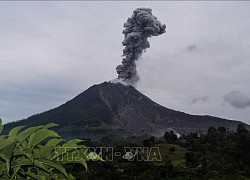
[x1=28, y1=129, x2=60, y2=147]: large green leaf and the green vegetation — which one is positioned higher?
[x1=28, y1=129, x2=60, y2=147]: large green leaf

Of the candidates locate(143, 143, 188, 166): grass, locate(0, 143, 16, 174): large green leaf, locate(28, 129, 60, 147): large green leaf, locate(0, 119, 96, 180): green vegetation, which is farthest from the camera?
locate(143, 143, 188, 166): grass

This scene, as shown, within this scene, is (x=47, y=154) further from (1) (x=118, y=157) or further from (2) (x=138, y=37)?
(2) (x=138, y=37)

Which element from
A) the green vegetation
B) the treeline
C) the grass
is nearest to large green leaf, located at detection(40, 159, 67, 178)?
the green vegetation

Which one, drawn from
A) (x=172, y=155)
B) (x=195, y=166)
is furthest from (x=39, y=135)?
(x=172, y=155)

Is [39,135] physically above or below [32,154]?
above

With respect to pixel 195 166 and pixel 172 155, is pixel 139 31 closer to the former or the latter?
pixel 172 155

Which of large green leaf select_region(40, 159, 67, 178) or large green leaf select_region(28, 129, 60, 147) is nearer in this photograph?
large green leaf select_region(40, 159, 67, 178)

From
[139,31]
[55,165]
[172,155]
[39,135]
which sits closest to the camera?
[55,165]

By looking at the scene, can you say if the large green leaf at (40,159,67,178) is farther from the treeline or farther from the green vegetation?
the treeline

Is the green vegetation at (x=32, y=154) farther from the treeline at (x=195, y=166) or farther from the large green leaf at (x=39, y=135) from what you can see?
the treeline at (x=195, y=166)
